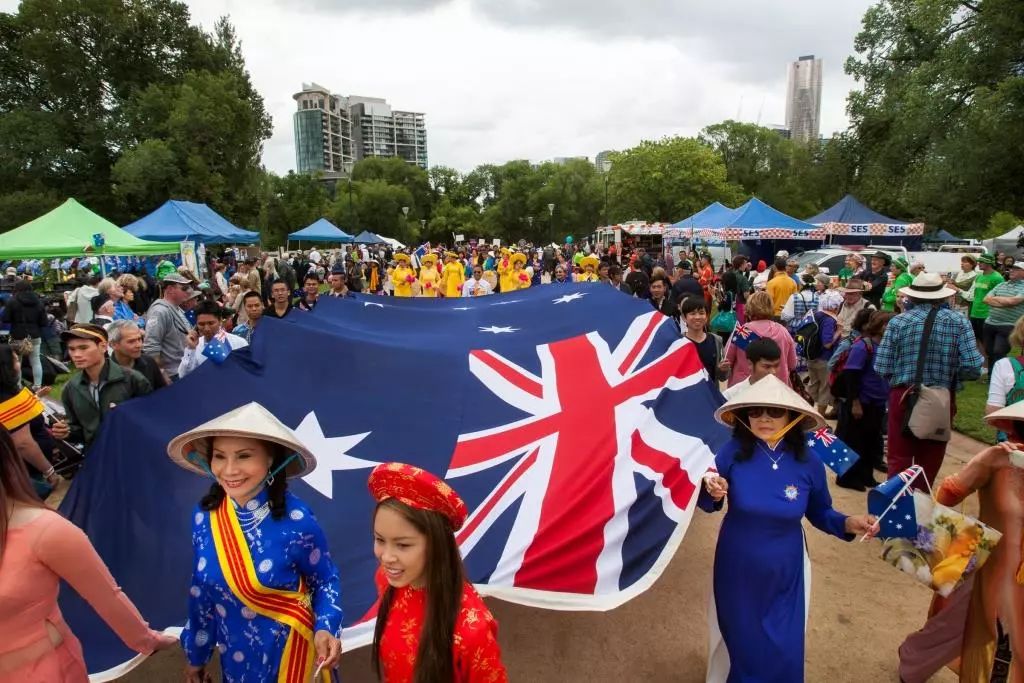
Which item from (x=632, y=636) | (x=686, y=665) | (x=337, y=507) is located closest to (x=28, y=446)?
(x=337, y=507)

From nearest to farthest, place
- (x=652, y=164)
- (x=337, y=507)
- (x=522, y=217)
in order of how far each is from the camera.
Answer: (x=337, y=507)
(x=652, y=164)
(x=522, y=217)

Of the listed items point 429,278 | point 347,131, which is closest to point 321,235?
point 429,278

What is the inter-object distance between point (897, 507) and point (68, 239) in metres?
16.6

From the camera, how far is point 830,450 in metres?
2.75

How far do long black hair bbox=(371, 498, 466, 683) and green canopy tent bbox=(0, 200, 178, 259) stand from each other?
14.8m

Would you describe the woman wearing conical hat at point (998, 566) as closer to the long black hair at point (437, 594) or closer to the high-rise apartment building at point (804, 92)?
the long black hair at point (437, 594)

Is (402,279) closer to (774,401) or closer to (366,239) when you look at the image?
(774,401)

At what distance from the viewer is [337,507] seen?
3.33m

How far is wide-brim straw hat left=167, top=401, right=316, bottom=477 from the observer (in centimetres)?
201

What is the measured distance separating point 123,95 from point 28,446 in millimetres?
39654

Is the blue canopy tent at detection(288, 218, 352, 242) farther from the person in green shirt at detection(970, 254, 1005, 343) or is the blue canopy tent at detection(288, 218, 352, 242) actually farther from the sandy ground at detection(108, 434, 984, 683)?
the sandy ground at detection(108, 434, 984, 683)

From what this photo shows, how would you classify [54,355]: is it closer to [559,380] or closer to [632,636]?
[559,380]

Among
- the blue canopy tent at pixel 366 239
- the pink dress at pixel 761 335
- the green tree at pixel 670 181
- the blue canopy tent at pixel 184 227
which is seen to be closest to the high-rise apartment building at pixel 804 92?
the green tree at pixel 670 181

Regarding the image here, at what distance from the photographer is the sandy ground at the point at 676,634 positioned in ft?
11.0
